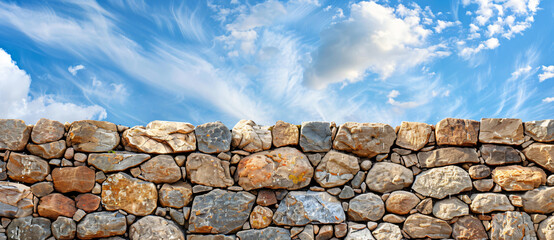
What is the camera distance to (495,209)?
491cm

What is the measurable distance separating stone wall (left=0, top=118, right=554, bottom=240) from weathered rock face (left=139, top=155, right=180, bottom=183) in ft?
0.04

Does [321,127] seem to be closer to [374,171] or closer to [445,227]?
[374,171]

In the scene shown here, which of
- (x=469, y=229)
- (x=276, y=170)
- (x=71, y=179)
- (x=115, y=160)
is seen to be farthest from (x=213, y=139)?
(x=469, y=229)

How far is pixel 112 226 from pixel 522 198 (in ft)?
17.2

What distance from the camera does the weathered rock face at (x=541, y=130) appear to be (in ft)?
16.5

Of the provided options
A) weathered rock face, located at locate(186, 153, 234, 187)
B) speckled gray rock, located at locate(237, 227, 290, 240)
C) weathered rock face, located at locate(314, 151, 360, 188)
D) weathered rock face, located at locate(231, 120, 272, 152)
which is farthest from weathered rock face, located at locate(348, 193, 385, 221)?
weathered rock face, located at locate(186, 153, 234, 187)

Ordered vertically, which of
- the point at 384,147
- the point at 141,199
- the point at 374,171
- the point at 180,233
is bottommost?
the point at 180,233

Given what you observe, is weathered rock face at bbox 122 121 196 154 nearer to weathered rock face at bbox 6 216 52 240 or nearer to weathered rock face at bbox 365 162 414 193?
weathered rock face at bbox 6 216 52 240

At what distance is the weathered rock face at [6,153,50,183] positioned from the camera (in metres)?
4.57

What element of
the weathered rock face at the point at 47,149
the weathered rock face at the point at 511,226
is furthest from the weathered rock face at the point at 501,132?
the weathered rock face at the point at 47,149

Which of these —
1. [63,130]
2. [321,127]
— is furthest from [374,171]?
[63,130]

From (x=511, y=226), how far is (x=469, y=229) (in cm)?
55

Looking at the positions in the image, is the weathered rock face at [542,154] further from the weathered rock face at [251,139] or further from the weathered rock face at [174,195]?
the weathered rock face at [174,195]

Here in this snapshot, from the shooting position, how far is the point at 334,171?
4934 millimetres
